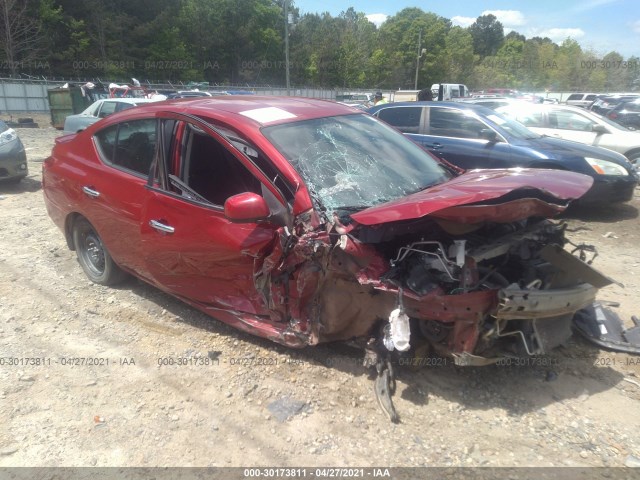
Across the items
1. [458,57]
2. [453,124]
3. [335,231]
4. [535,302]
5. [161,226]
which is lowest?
[535,302]

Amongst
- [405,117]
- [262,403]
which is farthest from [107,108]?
[262,403]

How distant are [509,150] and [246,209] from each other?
199 inches

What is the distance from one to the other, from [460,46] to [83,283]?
87561 millimetres

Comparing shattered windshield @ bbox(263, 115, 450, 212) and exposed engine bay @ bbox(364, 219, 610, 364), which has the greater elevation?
shattered windshield @ bbox(263, 115, 450, 212)

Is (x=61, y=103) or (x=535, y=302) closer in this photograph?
(x=535, y=302)

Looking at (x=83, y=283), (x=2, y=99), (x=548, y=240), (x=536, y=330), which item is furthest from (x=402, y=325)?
(x=2, y=99)

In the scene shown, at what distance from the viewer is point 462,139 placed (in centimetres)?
684

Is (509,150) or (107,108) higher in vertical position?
(107,108)

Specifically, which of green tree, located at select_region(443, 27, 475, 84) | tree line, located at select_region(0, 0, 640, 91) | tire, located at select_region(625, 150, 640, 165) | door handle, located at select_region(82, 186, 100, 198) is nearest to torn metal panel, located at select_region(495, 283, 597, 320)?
door handle, located at select_region(82, 186, 100, 198)

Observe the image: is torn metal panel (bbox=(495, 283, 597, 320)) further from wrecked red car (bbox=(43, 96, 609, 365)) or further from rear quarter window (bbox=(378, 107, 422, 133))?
rear quarter window (bbox=(378, 107, 422, 133))

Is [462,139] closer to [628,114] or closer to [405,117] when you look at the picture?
[405,117]

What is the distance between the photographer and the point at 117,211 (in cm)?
357

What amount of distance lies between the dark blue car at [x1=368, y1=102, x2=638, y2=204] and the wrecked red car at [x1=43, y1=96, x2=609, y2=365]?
3218 millimetres

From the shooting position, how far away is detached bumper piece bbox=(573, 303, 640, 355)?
3.21 meters
